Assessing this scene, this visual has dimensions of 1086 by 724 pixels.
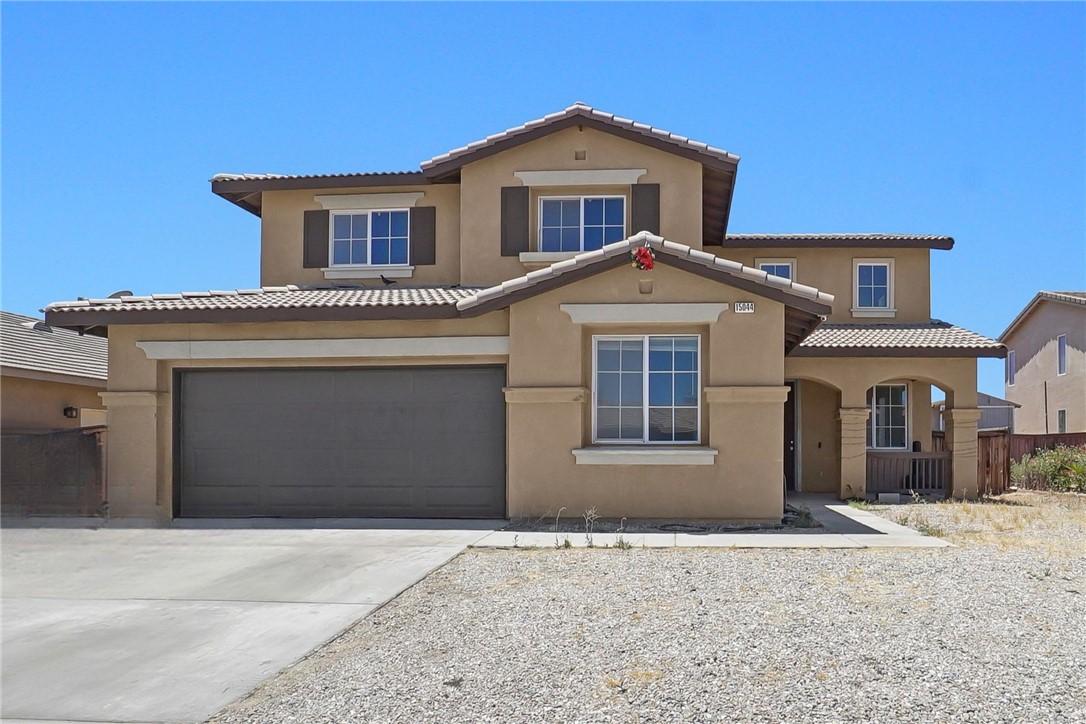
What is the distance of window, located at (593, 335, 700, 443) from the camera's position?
13.9 metres

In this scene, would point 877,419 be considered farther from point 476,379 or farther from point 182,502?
point 182,502

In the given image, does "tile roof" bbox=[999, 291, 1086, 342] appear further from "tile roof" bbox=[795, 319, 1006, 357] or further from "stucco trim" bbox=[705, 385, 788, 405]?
"stucco trim" bbox=[705, 385, 788, 405]

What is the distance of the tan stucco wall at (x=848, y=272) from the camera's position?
21.3 meters

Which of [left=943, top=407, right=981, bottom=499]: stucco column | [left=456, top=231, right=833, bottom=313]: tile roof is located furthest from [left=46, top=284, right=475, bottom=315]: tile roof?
[left=943, top=407, right=981, bottom=499]: stucco column

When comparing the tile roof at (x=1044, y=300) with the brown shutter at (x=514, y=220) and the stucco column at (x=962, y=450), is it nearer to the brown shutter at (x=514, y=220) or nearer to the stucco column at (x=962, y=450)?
the stucco column at (x=962, y=450)

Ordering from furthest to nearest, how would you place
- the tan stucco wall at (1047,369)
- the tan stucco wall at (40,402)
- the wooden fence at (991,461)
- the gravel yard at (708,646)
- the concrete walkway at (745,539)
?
the tan stucco wall at (1047,369) < the wooden fence at (991,461) < the tan stucco wall at (40,402) < the concrete walkway at (745,539) < the gravel yard at (708,646)

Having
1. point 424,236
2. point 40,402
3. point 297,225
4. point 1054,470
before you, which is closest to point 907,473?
point 1054,470

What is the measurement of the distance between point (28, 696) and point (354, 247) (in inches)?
512

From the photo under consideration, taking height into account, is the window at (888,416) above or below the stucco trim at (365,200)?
below

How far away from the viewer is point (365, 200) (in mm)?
18328

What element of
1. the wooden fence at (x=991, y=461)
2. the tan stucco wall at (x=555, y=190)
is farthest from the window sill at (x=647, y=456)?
the wooden fence at (x=991, y=461)

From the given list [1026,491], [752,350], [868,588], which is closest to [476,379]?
[752,350]

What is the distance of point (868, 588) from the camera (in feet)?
29.6

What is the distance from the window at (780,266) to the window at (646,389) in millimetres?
8307
